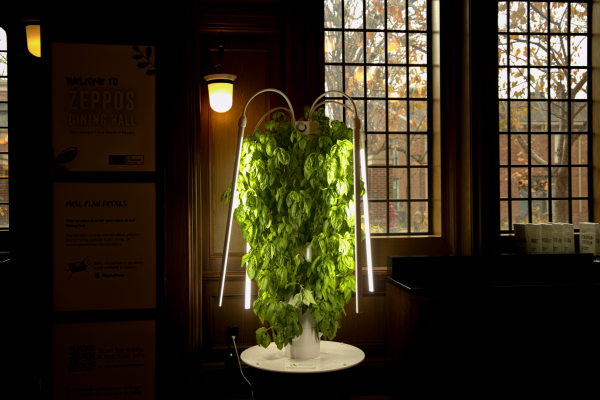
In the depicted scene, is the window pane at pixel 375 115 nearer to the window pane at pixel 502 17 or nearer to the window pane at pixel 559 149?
the window pane at pixel 502 17

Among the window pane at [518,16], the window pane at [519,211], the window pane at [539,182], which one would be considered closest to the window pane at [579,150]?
the window pane at [539,182]

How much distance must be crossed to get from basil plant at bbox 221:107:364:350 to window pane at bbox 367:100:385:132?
1.12 meters

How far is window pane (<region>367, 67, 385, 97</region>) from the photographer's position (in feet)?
11.2

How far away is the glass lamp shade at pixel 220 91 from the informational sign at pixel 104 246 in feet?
2.56

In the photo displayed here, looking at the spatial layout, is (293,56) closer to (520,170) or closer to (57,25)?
(57,25)

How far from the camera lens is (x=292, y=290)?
7.52 feet

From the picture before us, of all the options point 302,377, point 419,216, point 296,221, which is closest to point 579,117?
point 419,216

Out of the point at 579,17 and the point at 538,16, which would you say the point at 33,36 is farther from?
the point at 579,17

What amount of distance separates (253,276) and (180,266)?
0.52 m

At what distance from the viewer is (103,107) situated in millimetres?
2346

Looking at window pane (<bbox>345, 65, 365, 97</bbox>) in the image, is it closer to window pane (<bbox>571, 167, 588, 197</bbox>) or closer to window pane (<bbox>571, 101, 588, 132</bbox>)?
window pane (<bbox>571, 101, 588, 132</bbox>)

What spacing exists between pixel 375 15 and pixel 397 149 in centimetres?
108

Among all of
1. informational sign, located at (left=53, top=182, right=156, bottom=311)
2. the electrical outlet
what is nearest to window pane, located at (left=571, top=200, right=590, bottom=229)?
the electrical outlet

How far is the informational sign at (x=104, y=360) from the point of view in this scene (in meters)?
2.35
